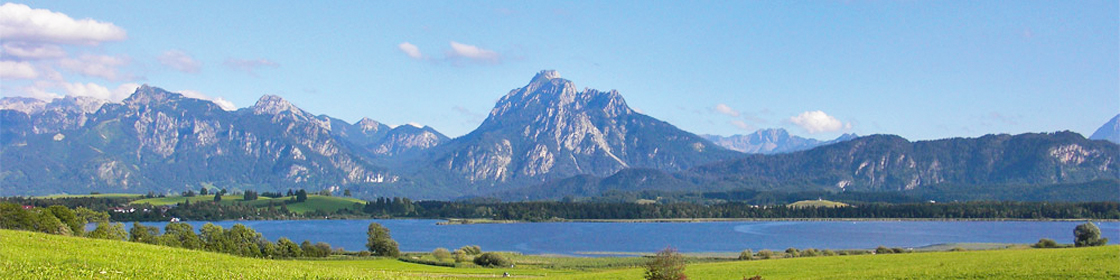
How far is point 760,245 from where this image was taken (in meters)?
164

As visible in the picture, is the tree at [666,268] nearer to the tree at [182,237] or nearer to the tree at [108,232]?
the tree at [108,232]

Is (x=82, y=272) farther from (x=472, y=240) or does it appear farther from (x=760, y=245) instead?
(x=472, y=240)

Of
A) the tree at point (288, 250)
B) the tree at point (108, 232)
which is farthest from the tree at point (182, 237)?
the tree at point (288, 250)

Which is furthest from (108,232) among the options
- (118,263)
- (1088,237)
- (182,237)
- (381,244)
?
(1088,237)

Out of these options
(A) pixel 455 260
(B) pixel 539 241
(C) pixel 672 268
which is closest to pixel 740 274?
(C) pixel 672 268

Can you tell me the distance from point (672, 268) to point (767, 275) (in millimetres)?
18609

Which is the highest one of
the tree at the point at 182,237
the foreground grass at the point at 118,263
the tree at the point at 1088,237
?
the tree at the point at 1088,237

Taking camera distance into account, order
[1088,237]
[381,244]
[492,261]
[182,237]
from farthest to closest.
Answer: [381,244]
[1088,237]
[182,237]
[492,261]

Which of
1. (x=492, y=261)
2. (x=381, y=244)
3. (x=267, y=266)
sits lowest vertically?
(x=492, y=261)

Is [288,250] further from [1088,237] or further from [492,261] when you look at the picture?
[1088,237]

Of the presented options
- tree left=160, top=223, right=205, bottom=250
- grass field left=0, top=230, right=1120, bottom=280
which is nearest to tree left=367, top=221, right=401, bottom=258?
tree left=160, top=223, right=205, bottom=250

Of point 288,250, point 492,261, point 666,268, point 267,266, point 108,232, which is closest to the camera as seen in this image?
point 267,266

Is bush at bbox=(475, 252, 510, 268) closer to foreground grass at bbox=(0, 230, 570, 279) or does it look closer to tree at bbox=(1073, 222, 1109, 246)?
foreground grass at bbox=(0, 230, 570, 279)

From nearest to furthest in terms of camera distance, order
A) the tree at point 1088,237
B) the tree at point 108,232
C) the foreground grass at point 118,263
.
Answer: the foreground grass at point 118,263 < the tree at point 108,232 < the tree at point 1088,237
